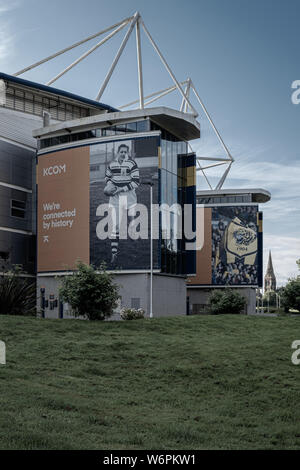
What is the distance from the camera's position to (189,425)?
12109 millimetres

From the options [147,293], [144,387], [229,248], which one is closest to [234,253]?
[229,248]

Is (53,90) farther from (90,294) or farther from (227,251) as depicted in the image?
(90,294)

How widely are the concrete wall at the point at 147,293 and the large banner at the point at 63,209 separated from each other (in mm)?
2800

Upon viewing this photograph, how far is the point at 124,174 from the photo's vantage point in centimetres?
5062

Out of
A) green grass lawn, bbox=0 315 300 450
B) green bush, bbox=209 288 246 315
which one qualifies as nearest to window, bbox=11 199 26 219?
green bush, bbox=209 288 246 315

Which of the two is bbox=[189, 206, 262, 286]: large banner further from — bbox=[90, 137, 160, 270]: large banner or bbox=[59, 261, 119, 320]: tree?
bbox=[59, 261, 119, 320]: tree

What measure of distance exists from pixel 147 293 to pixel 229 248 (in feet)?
99.0

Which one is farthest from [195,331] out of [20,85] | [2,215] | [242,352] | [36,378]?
[20,85]

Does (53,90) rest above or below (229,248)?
above

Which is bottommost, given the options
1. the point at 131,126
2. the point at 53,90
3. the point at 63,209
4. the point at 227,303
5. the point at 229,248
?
the point at 227,303

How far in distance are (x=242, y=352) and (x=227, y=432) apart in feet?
29.8

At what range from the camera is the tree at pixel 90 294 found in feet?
97.8

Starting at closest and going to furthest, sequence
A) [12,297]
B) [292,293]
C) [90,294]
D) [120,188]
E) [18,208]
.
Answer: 1. [12,297]
2. [90,294]
3. [292,293]
4. [120,188]
5. [18,208]
